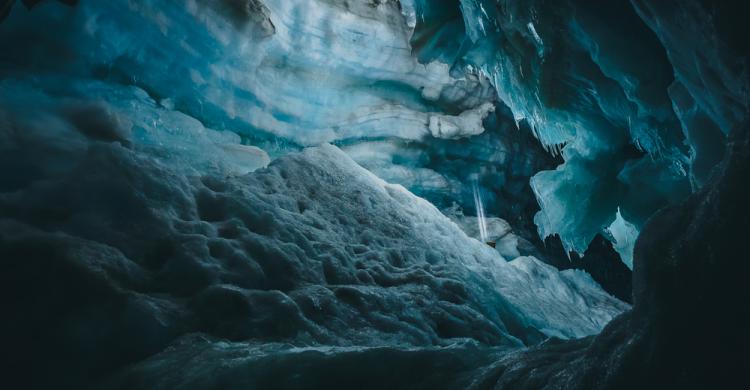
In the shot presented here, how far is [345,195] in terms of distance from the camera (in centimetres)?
836

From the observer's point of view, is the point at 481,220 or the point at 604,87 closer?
the point at 604,87

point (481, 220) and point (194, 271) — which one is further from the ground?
point (481, 220)

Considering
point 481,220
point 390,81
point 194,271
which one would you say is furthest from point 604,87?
point 481,220

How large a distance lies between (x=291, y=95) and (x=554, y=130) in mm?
5879

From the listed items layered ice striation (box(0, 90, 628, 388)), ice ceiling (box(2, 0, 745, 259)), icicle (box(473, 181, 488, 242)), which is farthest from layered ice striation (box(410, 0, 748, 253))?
icicle (box(473, 181, 488, 242))

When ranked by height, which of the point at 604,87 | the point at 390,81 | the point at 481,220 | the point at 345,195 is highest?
the point at 390,81

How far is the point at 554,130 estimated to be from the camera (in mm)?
9297

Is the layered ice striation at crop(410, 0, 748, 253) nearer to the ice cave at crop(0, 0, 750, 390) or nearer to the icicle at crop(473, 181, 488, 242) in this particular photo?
the ice cave at crop(0, 0, 750, 390)

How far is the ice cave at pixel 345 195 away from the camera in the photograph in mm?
2498

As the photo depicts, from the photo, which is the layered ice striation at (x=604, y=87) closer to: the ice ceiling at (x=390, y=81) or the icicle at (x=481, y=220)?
the ice ceiling at (x=390, y=81)

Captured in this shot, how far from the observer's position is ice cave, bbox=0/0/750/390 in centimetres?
250

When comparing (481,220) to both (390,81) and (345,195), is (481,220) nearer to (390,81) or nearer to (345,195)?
(390,81)

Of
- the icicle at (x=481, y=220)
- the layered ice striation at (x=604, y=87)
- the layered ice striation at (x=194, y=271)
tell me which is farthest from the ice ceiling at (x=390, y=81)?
the icicle at (x=481, y=220)

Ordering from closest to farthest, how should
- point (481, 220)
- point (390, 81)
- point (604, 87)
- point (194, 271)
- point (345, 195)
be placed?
point (194, 271), point (604, 87), point (345, 195), point (390, 81), point (481, 220)
